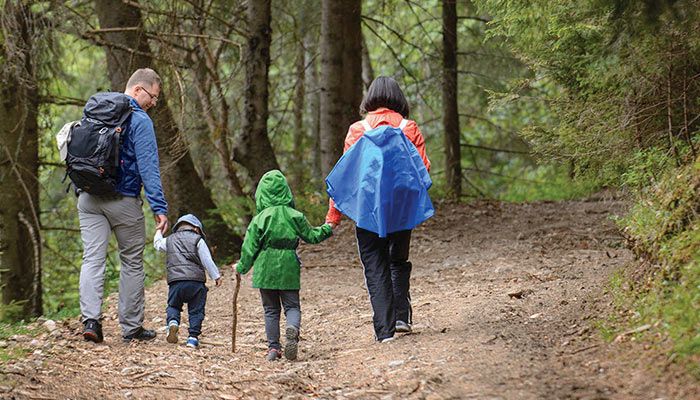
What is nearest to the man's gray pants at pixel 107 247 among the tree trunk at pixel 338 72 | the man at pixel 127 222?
the man at pixel 127 222

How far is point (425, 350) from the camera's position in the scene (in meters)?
5.55

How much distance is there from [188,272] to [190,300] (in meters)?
0.24

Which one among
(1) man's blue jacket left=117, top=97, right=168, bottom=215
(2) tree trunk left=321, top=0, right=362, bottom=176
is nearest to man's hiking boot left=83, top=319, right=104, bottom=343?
(1) man's blue jacket left=117, top=97, right=168, bottom=215

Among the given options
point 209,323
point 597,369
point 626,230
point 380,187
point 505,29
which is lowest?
point 209,323

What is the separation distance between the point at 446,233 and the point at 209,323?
4.78 metres

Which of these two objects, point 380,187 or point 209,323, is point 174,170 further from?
point 380,187

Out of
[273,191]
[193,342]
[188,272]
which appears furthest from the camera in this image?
[188,272]

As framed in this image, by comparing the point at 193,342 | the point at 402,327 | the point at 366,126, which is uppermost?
the point at 366,126

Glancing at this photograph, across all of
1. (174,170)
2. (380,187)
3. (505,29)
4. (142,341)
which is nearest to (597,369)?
(380,187)

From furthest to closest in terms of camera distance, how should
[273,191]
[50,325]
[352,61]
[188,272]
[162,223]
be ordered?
1. [352,61]
2. [50,325]
3. [188,272]
4. [162,223]
5. [273,191]

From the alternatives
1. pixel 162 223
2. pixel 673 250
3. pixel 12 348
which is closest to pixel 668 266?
pixel 673 250

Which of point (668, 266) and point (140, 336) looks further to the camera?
point (140, 336)

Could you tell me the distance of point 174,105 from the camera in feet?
35.8

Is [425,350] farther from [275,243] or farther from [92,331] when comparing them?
[92,331]
